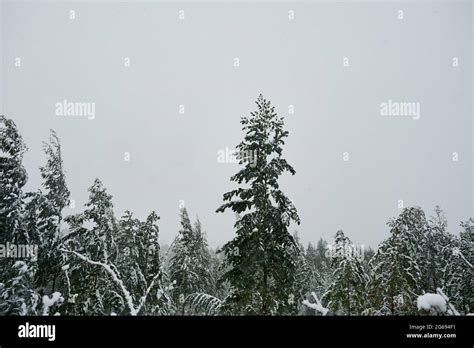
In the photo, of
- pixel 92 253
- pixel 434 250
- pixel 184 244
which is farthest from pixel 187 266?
pixel 434 250

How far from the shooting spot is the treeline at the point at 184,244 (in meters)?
14.0

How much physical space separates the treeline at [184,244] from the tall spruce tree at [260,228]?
0.04 metres

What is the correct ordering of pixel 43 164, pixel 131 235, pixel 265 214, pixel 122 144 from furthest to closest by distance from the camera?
pixel 122 144, pixel 131 235, pixel 43 164, pixel 265 214

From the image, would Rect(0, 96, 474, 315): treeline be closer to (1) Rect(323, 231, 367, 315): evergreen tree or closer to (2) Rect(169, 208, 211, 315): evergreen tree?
(1) Rect(323, 231, 367, 315): evergreen tree

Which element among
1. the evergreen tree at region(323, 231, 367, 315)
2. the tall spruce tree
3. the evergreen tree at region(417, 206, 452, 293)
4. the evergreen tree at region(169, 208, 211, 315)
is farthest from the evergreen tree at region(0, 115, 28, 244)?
the evergreen tree at region(417, 206, 452, 293)

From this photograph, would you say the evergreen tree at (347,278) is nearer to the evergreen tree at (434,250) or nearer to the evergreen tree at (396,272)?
the evergreen tree at (396,272)

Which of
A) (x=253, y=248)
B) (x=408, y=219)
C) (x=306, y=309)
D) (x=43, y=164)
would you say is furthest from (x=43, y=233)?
(x=306, y=309)

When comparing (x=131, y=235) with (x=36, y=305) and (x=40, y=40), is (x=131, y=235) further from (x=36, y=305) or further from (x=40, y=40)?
(x=40, y=40)

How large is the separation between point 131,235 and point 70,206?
5.25 m

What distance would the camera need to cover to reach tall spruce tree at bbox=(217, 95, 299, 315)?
13961 mm

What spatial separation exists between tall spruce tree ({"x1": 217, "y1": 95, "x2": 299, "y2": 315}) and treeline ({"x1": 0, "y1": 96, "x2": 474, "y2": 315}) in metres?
0.04

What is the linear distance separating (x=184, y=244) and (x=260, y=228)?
1274 cm

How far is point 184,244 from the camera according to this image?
83.3 feet
